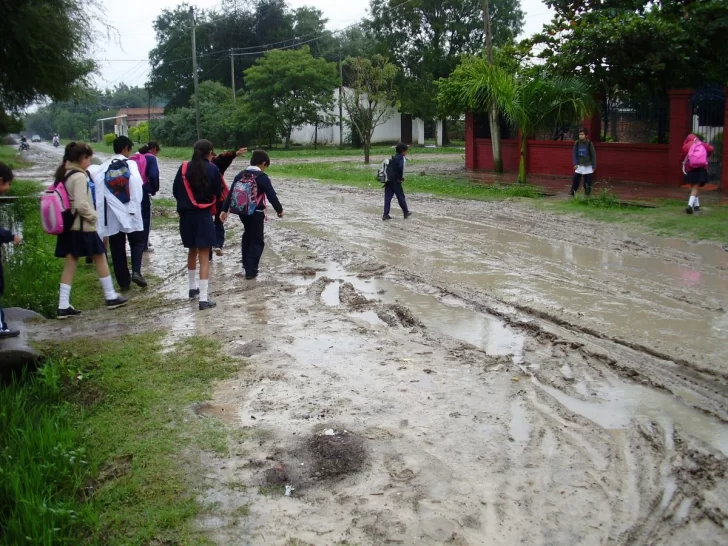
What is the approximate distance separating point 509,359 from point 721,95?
48.7 ft

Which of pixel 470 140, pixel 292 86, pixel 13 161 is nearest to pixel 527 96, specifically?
pixel 470 140

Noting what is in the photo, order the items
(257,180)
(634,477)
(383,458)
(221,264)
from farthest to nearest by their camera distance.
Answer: (221,264), (257,180), (383,458), (634,477)

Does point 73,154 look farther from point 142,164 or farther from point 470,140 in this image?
point 470,140

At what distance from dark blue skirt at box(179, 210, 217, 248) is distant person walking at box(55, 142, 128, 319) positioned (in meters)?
0.93

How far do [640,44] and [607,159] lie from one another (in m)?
3.90

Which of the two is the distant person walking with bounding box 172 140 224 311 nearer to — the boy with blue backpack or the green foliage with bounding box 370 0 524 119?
the boy with blue backpack

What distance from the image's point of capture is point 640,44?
18.3 metres

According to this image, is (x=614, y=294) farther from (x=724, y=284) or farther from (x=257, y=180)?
(x=257, y=180)

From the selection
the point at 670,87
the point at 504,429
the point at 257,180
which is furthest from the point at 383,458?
the point at 670,87

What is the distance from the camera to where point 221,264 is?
36.1 ft

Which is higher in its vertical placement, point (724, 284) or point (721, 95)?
point (721, 95)

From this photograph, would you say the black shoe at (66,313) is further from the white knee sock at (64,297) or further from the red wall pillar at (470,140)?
the red wall pillar at (470,140)

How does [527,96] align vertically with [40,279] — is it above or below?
above

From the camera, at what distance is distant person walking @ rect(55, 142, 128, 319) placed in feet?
26.5
